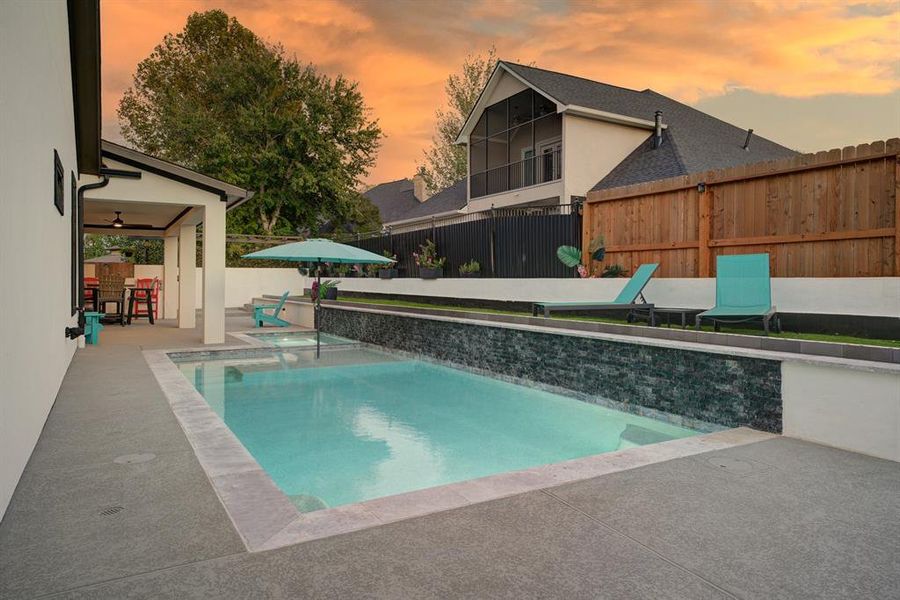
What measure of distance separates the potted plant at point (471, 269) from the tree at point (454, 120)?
21.0m

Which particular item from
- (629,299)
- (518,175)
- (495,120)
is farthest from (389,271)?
(629,299)

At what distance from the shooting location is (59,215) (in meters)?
5.92

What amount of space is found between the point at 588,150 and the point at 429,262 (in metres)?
6.45

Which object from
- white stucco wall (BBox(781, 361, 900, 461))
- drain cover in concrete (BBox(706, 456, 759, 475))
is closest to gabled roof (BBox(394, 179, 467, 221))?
white stucco wall (BBox(781, 361, 900, 461))

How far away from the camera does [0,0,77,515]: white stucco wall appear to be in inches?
114

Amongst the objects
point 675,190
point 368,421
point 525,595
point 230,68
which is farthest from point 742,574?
point 230,68

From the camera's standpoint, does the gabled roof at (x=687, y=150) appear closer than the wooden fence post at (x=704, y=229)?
No

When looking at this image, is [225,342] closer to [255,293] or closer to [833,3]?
[255,293]

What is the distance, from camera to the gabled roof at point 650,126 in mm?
17422

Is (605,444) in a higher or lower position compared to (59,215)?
lower

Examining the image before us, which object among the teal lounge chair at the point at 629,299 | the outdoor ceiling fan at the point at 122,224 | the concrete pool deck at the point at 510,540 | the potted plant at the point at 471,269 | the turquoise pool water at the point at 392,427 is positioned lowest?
the turquoise pool water at the point at 392,427

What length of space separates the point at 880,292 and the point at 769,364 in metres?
2.66

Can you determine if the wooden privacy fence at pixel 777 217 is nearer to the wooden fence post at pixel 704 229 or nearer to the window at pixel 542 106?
the wooden fence post at pixel 704 229

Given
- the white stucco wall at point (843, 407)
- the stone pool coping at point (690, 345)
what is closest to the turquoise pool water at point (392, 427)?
the stone pool coping at point (690, 345)
